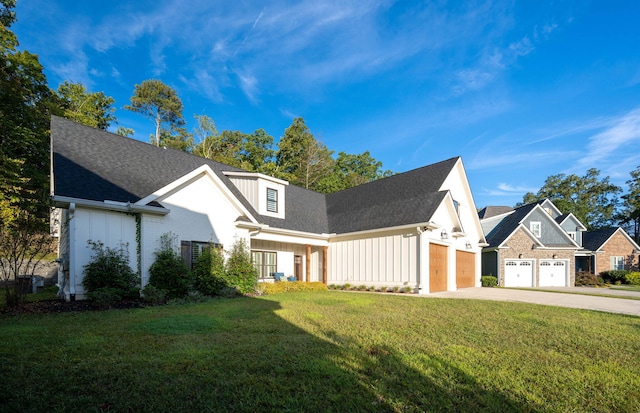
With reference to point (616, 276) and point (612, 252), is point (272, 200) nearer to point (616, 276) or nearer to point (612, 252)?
point (616, 276)

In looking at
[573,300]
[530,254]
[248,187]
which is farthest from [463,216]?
[248,187]

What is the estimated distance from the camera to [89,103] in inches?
1104

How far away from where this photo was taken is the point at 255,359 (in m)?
4.38

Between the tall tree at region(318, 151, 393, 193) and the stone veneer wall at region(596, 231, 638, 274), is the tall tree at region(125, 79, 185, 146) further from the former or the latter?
the stone veneer wall at region(596, 231, 638, 274)

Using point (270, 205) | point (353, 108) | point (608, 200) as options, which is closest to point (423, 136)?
point (353, 108)

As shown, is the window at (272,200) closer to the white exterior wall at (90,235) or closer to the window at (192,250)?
the window at (192,250)

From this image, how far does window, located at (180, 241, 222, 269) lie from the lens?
12.1 meters

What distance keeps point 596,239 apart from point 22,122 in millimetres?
47178

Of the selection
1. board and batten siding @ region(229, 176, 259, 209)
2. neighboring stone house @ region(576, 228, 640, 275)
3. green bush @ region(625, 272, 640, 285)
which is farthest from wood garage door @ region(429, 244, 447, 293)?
green bush @ region(625, 272, 640, 285)

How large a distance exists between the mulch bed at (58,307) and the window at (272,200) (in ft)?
27.0

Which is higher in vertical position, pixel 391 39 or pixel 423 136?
pixel 391 39

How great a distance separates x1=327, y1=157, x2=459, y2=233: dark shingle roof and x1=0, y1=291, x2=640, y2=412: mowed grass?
8687 millimetres

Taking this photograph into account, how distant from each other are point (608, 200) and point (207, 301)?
63721 millimetres

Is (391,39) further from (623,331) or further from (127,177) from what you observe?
(623,331)
